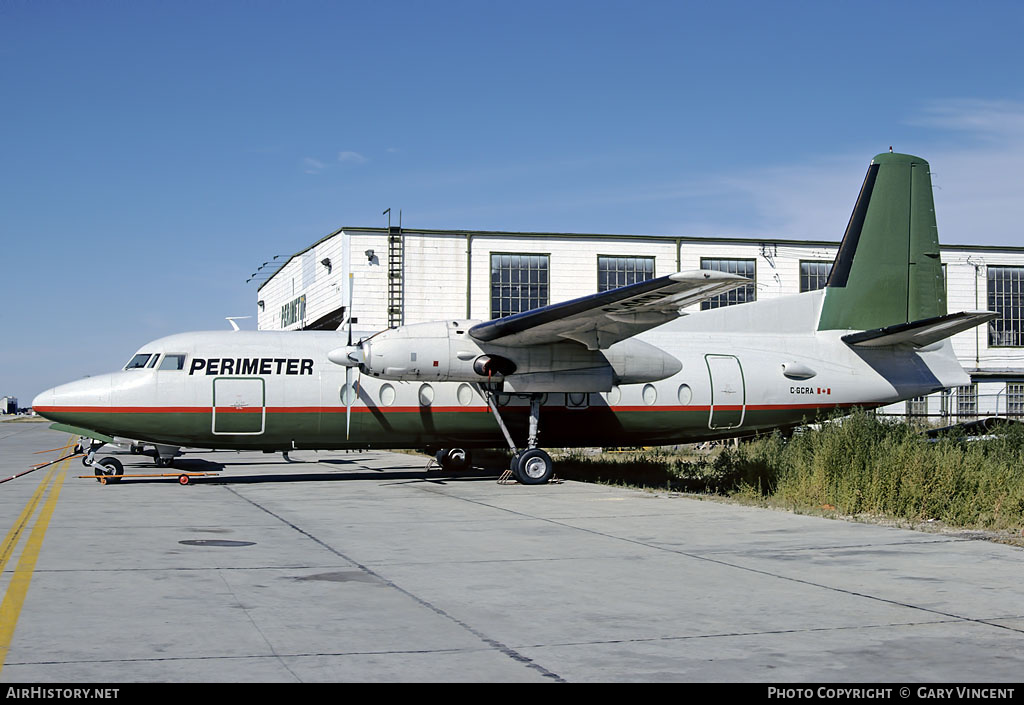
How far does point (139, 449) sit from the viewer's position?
971 inches

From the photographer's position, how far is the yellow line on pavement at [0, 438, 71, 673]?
6.85 metres

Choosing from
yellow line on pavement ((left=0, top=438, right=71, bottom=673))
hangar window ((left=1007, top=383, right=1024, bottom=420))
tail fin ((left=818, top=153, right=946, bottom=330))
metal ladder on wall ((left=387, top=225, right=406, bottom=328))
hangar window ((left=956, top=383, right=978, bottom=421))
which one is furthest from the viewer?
hangar window ((left=1007, top=383, right=1024, bottom=420))

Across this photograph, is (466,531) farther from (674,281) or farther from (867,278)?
(867,278)

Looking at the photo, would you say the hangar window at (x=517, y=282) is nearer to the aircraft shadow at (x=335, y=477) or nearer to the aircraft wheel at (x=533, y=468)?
the aircraft shadow at (x=335, y=477)

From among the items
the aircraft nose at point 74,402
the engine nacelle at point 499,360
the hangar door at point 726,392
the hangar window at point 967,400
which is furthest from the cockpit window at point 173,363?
the hangar window at point 967,400

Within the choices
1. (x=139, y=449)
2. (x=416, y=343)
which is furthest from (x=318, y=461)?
(x=416, y=343)

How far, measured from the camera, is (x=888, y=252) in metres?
24.0

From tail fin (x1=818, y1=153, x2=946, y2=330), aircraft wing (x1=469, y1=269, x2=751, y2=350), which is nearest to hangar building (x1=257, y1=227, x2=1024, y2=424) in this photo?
tail fin (x1=818, y1=153, x2=946, y2=330)

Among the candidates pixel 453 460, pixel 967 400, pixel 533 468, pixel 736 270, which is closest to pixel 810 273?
pixel 736 270

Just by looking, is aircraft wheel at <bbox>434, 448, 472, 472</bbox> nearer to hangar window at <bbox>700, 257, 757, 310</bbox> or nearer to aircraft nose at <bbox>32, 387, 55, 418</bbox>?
aircraft nose at <bbox>32, 387, 55, 418</bbox>

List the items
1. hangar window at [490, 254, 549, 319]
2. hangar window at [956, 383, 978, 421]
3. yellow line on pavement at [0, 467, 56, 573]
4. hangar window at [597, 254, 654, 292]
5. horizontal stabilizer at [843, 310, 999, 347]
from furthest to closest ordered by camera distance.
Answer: hangar window at [956, 383, 978, 421], hangar window at [597, 254, 654, 292], hangar window at [490, 254, 549, 319], horizontal stabilizer at [843, 310, 999, 347], yellow line on pavement at [0, 467, 56, 573]

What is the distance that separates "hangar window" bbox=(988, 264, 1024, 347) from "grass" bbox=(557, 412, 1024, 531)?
99.2 ft

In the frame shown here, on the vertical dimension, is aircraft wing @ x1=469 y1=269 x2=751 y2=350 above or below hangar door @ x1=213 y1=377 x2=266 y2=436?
above

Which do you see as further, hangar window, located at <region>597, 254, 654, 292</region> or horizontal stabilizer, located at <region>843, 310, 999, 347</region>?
hangar window, located at <region>597, 254, 654, 292</region>
